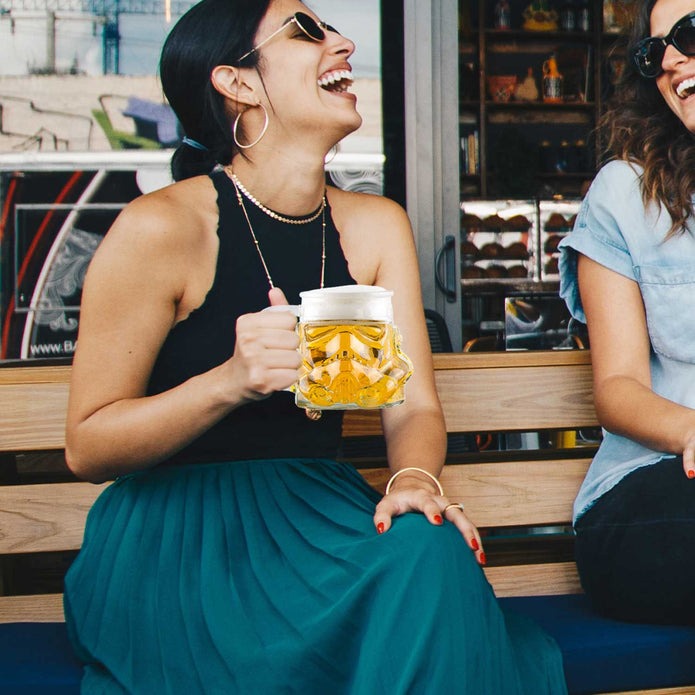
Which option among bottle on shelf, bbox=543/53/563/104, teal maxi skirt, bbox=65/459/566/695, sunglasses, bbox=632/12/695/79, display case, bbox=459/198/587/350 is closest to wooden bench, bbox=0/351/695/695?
teal maxi skirt, bbox=65/459/566/695

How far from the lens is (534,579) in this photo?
2.12 metres

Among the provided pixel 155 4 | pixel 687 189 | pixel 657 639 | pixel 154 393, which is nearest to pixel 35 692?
pixel 154 393

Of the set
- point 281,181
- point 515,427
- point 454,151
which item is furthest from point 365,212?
point 454,151

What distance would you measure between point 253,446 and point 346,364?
17.1 inches

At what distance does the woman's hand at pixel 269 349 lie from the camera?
128 cm

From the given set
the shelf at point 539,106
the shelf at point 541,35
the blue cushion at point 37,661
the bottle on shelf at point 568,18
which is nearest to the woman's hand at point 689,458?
the blue cushion at point 37,661

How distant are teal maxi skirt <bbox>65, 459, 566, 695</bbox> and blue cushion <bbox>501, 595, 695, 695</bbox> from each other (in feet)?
0.38

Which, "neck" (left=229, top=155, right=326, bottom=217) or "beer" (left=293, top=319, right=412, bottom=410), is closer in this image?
"beer" (left=293, top=319, right=412, bottom=410)

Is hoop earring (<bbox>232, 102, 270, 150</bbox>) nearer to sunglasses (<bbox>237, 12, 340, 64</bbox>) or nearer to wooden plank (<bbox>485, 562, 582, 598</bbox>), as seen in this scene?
sunglasses (<bbox>237, 12, 340, 64</bbox>)

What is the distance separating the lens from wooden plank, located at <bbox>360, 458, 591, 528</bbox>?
2127 mm

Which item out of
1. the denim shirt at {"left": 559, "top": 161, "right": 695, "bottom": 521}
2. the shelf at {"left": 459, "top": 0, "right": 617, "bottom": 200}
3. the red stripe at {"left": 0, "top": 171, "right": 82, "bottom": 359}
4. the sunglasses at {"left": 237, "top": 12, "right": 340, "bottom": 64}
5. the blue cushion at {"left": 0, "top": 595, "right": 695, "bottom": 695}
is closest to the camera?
the blue cushion at {"left": 0, "top": 595, "right": 695, "bottom": 695}

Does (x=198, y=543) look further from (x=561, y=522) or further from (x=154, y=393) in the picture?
(x=561, y=522)

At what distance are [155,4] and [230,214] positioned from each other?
3.43 meters

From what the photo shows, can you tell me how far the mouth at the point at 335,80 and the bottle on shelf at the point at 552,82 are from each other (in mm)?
6320
